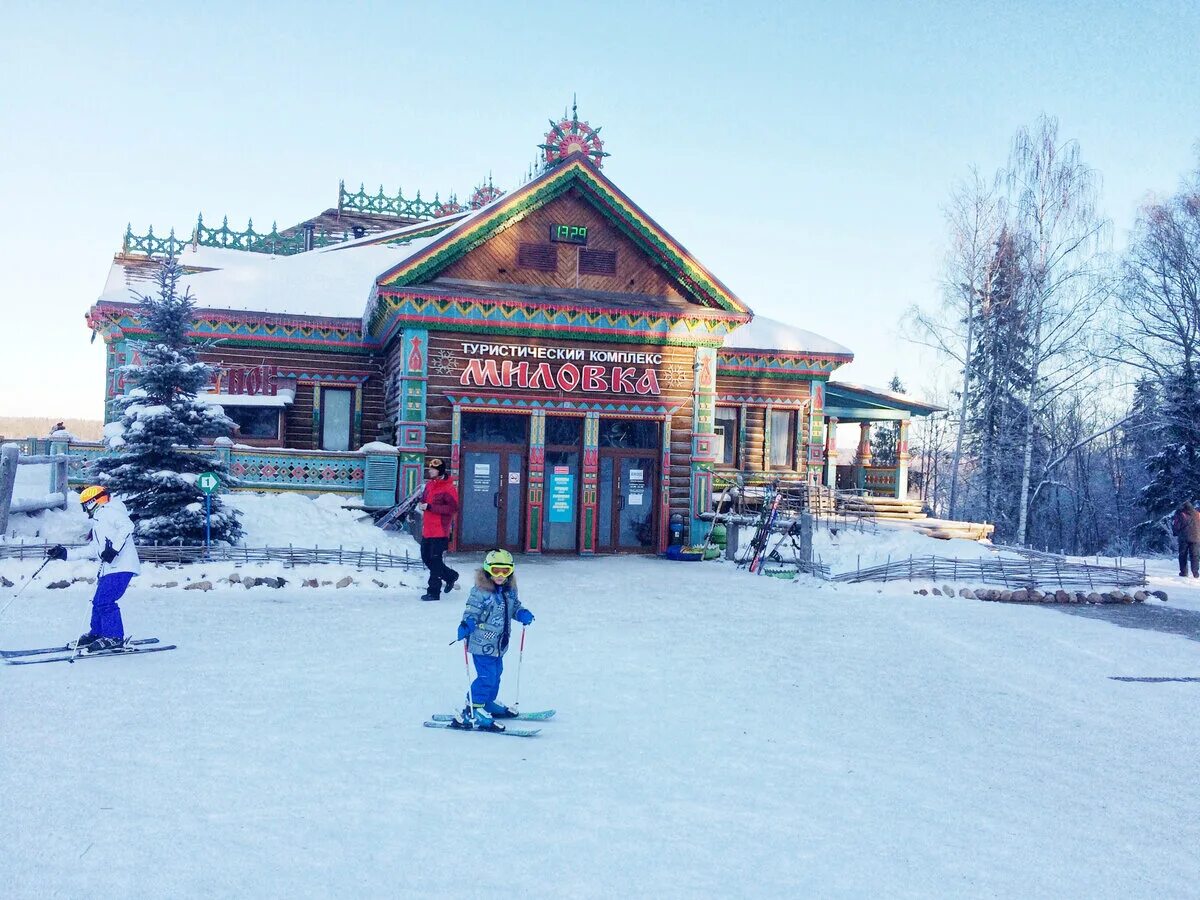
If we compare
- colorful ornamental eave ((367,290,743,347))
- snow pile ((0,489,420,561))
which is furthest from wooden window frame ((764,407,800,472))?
snow pile ((0,489,420,561))

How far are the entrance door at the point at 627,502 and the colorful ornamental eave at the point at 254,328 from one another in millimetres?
7562

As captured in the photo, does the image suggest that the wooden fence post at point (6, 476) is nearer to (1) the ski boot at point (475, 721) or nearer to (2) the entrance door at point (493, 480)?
(2) the entrance door at point (493, 480)

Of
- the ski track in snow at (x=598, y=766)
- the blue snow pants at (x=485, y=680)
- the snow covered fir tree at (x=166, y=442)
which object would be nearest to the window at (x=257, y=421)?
the snow covered fir tree at (x=166, y=442)

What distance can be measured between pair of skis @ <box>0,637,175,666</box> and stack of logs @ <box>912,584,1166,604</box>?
37.5 feet

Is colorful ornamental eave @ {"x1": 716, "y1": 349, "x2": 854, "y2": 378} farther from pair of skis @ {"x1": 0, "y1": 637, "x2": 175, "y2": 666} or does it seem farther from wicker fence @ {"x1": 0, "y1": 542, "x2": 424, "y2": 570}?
pair of skis @ {"x1": 0, "y1": 637, "x2": 175, "y2": 666}

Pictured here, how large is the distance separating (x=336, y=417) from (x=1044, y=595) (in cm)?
1714

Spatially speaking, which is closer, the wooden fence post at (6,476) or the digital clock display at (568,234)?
the wooden fence post at (6,476)

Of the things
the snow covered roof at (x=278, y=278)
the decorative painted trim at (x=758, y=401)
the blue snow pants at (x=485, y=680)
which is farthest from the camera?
the decorative painted trim at (x=758, y=401)

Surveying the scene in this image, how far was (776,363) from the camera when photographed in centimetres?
2644

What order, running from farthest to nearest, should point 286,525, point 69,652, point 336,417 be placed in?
1. point 336,417
2. point 286,525
3. point 69,652

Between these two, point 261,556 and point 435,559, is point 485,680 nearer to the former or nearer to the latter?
point 435,559

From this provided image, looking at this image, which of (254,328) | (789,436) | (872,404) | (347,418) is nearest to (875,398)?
(872,404)

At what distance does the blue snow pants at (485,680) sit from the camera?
23.0 ft

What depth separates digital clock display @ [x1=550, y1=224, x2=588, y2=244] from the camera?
20.0 meters
